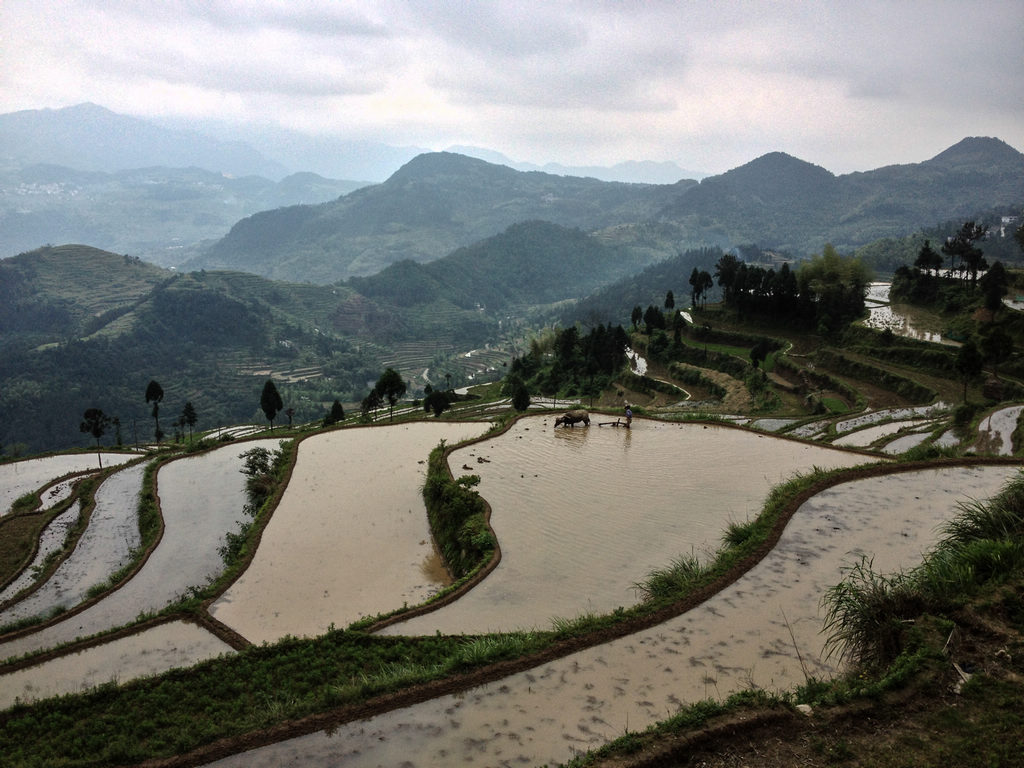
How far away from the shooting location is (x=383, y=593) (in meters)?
13.8

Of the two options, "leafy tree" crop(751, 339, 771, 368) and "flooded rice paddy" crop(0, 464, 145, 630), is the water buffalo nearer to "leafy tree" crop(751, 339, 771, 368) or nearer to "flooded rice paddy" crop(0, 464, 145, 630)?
"flooded rice paddy" crop(0, 464, 145, 630)

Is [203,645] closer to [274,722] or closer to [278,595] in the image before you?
[278,595]

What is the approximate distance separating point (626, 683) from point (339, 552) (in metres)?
9.36

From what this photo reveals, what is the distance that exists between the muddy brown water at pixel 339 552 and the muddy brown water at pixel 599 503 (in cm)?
208

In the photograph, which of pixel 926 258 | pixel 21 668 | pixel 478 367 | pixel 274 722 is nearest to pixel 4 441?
pixel 478 367

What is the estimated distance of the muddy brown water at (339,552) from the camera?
12867 mm

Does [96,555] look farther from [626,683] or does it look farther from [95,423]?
[95,423]

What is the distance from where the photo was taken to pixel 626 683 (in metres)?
8.56

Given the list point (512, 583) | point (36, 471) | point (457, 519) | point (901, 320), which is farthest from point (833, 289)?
point (36, 471)

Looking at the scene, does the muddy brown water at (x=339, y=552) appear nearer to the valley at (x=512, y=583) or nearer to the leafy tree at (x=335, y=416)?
the valley at (x=512, y=583)

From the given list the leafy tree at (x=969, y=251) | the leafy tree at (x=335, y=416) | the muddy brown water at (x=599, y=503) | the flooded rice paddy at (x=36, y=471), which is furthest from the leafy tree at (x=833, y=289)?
the flooded rice paddy at (x=36, y=471)

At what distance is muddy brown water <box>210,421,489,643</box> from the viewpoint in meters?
12.9

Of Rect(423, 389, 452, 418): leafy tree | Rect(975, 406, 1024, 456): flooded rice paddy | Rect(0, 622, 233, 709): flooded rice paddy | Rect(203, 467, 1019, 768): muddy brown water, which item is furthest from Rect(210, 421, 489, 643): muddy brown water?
Rect(423, 389, 452, 418): leafy tree

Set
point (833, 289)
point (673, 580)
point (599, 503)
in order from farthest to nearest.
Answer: point (833, 289) → point (599, 503) → point (673, 580)
